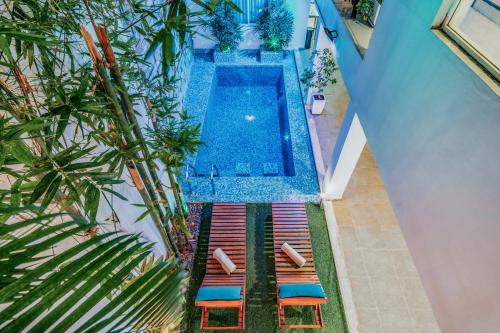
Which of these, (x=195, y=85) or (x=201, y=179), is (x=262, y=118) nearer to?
(x=195, y=85)

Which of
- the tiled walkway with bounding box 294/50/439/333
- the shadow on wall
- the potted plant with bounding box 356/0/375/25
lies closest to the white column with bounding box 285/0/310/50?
the shadow on wall

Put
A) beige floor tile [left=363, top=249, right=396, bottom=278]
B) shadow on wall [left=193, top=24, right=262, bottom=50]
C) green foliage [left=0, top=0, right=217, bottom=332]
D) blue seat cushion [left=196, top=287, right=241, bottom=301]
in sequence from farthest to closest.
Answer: shadow on wall [left=193, top=24, right=262, bottom=50]
beige floor tile [left=363, top=249, right=396, bottom=278]
blue seat cushion [left=196, top=287, right=241, bottom=301]
green foliage [left=0, top=0, right=217, bottom=332]

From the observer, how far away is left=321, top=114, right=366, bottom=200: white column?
4.36 meters

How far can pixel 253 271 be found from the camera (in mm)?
4625

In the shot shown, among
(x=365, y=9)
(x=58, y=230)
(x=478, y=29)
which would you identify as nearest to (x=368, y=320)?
(x=478, y=29)

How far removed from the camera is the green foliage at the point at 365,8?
14.9ft

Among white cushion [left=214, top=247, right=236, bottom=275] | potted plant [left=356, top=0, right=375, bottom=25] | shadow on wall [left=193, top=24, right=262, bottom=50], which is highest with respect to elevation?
shadow on wall [left=193, top=24, right=262, bottom=50]

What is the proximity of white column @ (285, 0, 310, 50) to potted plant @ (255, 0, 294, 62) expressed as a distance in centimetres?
24

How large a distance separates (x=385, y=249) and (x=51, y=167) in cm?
515

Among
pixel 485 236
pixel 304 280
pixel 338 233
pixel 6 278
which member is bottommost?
pixel 6 278

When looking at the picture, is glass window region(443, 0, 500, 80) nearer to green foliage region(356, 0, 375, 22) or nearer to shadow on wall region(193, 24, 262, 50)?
green foliage region(356, 0, 375, 22)

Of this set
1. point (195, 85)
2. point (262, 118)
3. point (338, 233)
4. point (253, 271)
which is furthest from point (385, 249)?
point (195, 85)

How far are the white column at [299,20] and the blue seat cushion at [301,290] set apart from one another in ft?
28.7

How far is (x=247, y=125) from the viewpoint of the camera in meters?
7.80
